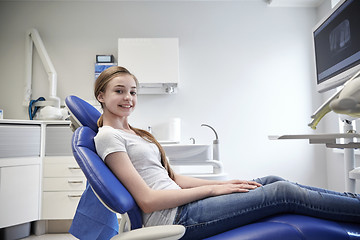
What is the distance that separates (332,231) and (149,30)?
9.24 ft

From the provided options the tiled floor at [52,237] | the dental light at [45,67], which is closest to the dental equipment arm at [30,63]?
the dental light at [45,67]

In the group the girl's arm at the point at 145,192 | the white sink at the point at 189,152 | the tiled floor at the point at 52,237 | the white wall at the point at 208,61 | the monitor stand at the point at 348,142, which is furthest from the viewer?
the white wall at the point at 208,61

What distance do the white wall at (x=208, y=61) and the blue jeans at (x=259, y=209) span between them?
6.87ft

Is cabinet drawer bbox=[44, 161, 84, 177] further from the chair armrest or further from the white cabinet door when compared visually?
the chair armrest

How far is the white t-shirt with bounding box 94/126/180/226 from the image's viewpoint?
991 mm

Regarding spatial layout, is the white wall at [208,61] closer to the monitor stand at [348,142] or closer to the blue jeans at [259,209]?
the monitor stand at [348,142]

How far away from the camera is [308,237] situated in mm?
893

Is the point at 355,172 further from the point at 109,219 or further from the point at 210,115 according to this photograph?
the point at 210,115

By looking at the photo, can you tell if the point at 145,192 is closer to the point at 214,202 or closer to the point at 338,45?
the point at 214,202

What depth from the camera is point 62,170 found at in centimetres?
262

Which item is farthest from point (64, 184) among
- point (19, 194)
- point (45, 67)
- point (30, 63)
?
point (30, 63)

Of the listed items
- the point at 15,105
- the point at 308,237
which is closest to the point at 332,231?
the point at 308,237

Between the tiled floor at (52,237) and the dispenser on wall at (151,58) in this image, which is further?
the dispenser on wall at (151,58)

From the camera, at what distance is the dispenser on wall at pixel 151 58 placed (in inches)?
→ 114
